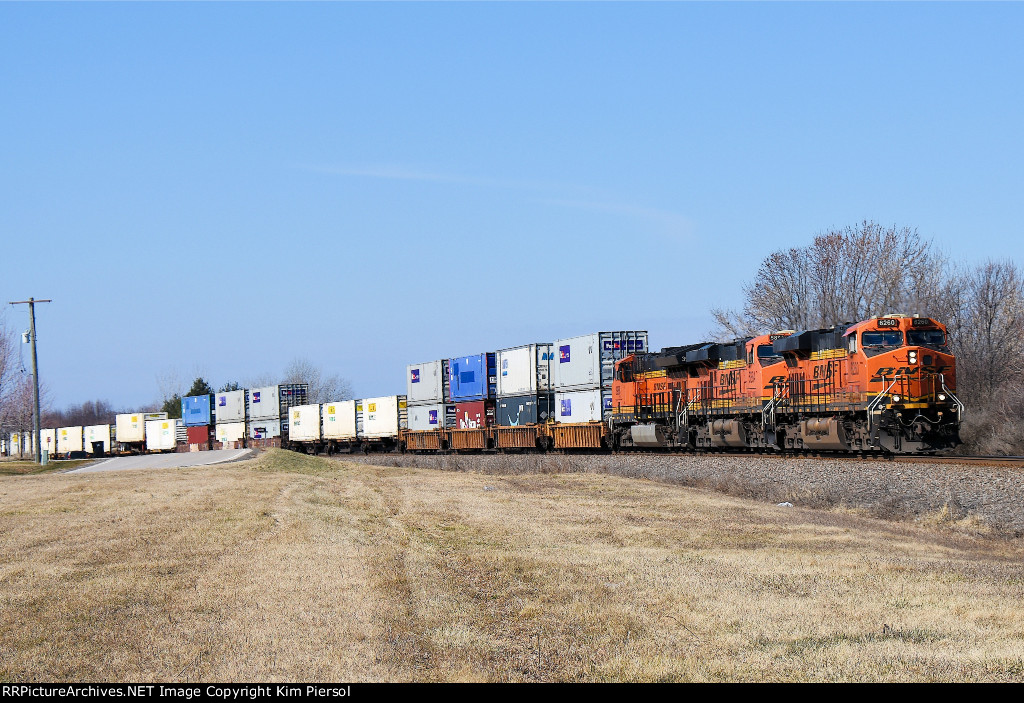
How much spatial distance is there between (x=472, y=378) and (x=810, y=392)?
23101mm

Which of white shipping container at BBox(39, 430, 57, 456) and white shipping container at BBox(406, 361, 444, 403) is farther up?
white shipping container at BBox(406, 361, 444, 403)

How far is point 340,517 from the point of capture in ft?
54.3

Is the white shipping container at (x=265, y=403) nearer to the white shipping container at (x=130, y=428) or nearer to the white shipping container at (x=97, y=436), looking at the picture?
the white shipping container at (x=130, y=428)

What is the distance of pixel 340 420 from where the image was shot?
58.2 m

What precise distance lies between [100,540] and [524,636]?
757 cm

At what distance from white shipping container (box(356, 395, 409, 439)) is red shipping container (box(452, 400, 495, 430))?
6804mm

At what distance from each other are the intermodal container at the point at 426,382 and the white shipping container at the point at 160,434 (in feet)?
87.8

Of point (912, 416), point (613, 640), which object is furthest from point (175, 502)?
point (912, 416)

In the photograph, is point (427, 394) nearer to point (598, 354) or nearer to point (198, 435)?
point (598, 354)

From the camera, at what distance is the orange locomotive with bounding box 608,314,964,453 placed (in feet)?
83.0

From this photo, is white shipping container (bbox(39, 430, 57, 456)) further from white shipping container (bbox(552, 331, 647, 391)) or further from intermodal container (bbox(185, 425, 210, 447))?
white shipping container (bbox(552, 331, 647, 391))

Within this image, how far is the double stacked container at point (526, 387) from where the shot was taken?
43.8 meters

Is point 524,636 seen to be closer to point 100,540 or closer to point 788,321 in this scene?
point 100,540

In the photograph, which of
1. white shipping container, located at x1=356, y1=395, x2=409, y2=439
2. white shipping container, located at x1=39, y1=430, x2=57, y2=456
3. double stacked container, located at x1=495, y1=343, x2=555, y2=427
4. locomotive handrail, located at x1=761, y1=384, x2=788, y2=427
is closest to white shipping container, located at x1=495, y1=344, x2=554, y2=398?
double stacked container, located at x1=495, y1=343, x2=555, y2=427
